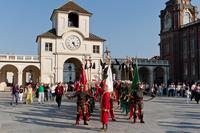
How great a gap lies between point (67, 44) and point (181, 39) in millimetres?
19934

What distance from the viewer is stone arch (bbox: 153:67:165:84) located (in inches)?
2378

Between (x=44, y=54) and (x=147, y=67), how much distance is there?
18202mm

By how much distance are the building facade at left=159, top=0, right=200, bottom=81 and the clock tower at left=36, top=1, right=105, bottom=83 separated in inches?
548

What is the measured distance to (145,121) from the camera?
14.4 metres

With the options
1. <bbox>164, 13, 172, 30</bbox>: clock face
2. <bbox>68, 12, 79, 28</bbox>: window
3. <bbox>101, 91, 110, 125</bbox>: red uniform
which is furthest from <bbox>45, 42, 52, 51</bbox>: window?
<bbox>101, 91, 110, 125</bbox>: red uniform

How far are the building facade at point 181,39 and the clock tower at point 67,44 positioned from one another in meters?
13.9

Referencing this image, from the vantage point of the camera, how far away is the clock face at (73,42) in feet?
169

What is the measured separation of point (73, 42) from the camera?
170ft

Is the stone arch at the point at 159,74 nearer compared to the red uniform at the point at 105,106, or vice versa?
the red uniform at the point at 105,106

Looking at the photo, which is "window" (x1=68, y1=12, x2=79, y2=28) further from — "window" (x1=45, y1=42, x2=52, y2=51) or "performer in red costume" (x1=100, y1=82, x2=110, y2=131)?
"performer in red costume" (x1=100, y1=82, x2=110, y2=131)

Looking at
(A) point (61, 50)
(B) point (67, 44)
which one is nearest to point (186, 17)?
(B) point (67, 44)

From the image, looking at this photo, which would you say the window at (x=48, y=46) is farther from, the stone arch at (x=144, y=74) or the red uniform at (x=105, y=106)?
the red uniform at (x=105, y=106)

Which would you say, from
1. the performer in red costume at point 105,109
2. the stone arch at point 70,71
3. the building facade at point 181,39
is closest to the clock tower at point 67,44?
the stone arch at point 70,71

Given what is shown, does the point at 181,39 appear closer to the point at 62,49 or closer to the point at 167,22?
the point at 167,22
